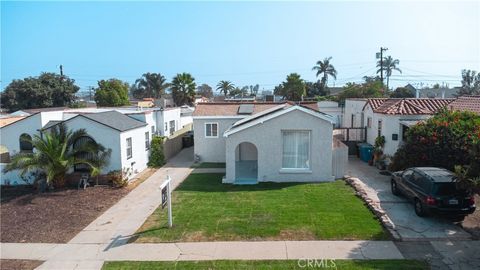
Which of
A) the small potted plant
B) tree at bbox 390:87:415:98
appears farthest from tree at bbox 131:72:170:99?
the small potted plant

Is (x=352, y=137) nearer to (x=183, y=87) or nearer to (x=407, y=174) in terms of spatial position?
(x=407, y=174)

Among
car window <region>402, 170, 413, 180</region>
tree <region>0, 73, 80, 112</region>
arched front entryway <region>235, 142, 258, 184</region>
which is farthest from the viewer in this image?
tree <region>0, 73, 80, 112</region>

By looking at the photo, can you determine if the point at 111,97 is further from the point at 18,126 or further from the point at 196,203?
the point at 196,203

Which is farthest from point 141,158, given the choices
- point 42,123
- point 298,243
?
point 298,243

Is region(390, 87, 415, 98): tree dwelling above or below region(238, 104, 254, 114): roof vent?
above

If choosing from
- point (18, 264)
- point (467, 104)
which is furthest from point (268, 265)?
point (467, 104)

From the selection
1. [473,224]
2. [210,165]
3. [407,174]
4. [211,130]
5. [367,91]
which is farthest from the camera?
[367,91]

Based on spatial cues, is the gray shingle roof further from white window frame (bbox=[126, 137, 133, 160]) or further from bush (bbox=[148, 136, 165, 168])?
bush (bbox=[148, 136, 165, 168])
